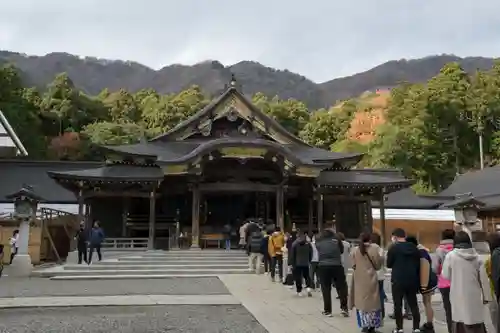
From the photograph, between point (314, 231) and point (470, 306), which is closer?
point (470, 306)

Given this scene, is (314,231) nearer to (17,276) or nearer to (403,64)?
(17,276)

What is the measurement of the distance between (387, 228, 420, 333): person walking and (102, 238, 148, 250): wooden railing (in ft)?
49.8

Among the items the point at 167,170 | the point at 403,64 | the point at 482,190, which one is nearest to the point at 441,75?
the point at 482,190

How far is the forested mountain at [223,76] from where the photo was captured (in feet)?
390

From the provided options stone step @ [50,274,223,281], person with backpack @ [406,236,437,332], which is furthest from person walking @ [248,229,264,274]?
person with backpack @ [406,236,437,332]

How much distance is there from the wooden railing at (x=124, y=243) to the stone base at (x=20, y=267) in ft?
14.7

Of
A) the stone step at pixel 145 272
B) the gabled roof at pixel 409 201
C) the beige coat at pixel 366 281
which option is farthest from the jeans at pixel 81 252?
the gabled roof at pixel 409 201

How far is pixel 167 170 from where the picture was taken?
826 inches

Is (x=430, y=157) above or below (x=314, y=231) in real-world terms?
above

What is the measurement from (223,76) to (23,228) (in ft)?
383

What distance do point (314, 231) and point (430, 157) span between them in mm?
23404

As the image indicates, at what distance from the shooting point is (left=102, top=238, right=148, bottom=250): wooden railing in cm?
2070

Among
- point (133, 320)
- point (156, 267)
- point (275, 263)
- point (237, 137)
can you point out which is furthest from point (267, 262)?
point (237, 137)

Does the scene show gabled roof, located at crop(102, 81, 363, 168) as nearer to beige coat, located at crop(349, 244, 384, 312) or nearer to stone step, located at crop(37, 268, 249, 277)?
stone step, located at crop(37, 268, 249, 277)
